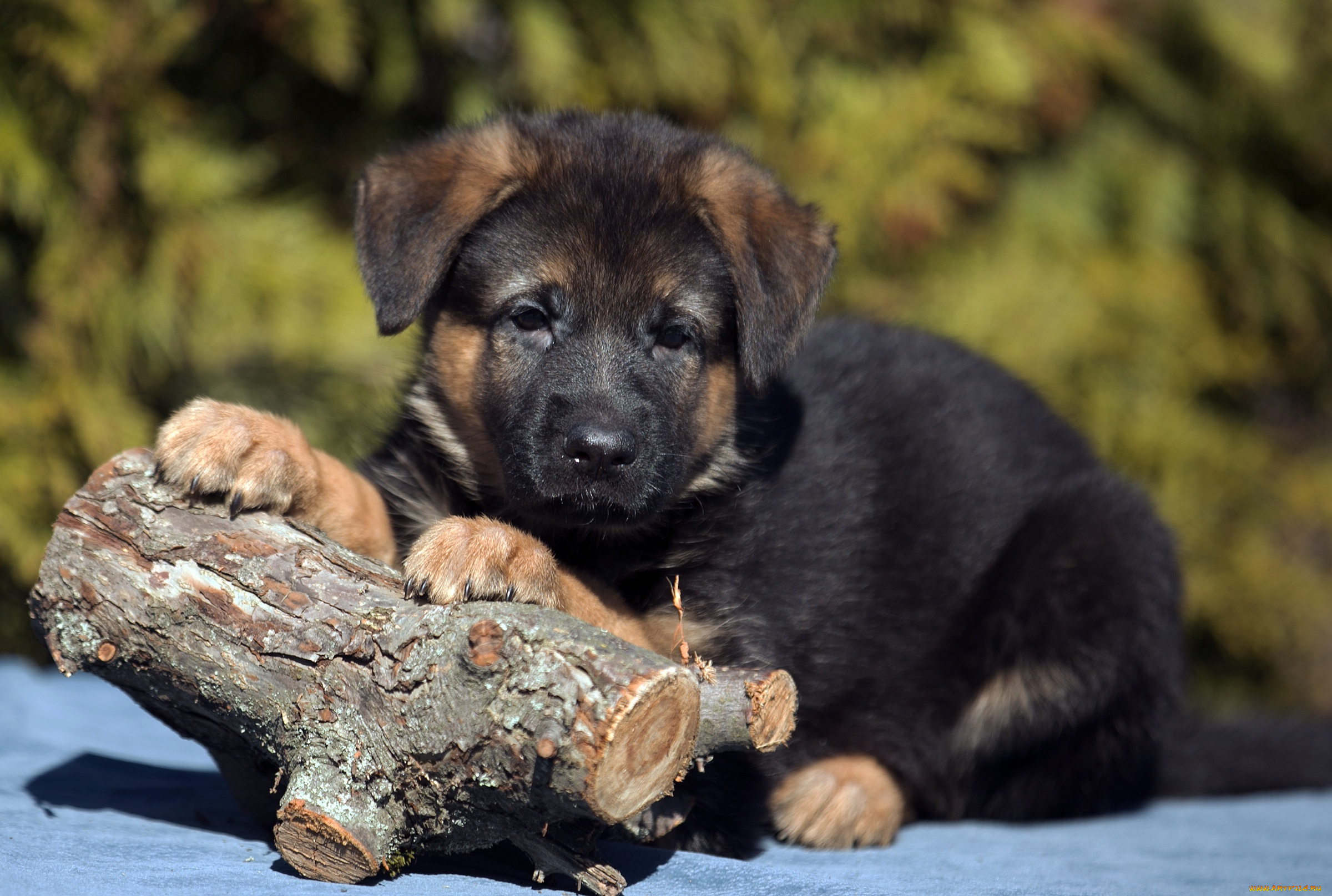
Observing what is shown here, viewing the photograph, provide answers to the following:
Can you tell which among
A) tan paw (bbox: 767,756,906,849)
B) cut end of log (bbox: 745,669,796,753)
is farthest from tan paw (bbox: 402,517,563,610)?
tan paw (bbox: 767,756,906,849)

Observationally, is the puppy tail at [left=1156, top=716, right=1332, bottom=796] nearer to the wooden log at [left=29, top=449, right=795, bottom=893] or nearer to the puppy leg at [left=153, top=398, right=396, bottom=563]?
the wooden log at [left=29, top=449, right=795, bottom=893]

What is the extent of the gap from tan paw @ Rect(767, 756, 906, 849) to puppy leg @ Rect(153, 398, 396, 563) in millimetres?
1379

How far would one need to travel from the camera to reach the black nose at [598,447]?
2.86 meters

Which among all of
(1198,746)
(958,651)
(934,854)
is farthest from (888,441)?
(1198,746)

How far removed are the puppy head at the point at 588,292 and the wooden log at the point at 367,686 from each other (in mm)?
683

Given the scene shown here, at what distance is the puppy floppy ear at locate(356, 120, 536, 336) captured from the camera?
10.0ft

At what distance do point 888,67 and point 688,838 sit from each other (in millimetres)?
4983

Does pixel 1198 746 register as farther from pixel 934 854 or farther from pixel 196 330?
pixel 196 330

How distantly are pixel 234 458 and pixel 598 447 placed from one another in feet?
2.66

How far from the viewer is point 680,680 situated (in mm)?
2146

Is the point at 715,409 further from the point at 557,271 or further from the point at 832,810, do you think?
the point at 832,810

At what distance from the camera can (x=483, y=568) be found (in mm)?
2393

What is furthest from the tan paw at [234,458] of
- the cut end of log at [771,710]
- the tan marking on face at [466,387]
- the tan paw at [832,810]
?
the tan paw at [832,810]

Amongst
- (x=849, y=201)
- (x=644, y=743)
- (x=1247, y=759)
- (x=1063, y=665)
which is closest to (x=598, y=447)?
(x=644, y=743)
